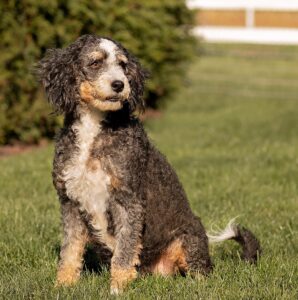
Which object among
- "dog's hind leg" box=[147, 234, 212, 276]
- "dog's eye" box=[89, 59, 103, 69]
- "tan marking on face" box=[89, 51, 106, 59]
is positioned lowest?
"dog's hind leg" box=[147, 234, 212, 276]

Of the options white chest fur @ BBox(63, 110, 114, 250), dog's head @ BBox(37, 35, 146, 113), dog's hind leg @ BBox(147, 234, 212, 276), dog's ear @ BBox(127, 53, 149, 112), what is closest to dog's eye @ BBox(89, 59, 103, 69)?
dog's head @ BBox(37, 35, 146, 113)

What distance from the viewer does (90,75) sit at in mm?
5863

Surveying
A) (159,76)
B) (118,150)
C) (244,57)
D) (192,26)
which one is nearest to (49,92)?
(118,150)

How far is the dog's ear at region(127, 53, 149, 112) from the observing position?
6.02 metres

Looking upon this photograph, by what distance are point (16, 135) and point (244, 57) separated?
66.3 feet

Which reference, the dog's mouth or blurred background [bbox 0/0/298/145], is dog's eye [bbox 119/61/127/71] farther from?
blurred background [bbox 0/0/298/145]

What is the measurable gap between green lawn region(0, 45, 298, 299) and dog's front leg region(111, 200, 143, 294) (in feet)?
0.41

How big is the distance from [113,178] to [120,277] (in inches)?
26.4

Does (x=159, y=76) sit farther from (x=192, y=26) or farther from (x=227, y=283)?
(x=227, y=283)

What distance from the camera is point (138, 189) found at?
5770mm

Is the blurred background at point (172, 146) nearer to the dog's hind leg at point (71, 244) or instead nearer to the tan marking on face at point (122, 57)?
the dog's hind leg at point (71, 244)

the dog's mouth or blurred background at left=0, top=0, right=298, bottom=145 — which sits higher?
the dog's mouth

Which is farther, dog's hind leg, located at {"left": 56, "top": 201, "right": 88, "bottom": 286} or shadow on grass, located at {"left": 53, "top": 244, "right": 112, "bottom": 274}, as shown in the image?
shadow on grass, located at {"left": 53, "top": 244, "right": 112, "bottom": 274}

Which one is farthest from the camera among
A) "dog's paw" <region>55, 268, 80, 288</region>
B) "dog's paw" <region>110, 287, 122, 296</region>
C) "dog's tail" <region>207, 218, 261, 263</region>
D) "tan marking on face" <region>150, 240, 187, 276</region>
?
"dog's tail" <region>207, 218, 261, 263</region>
